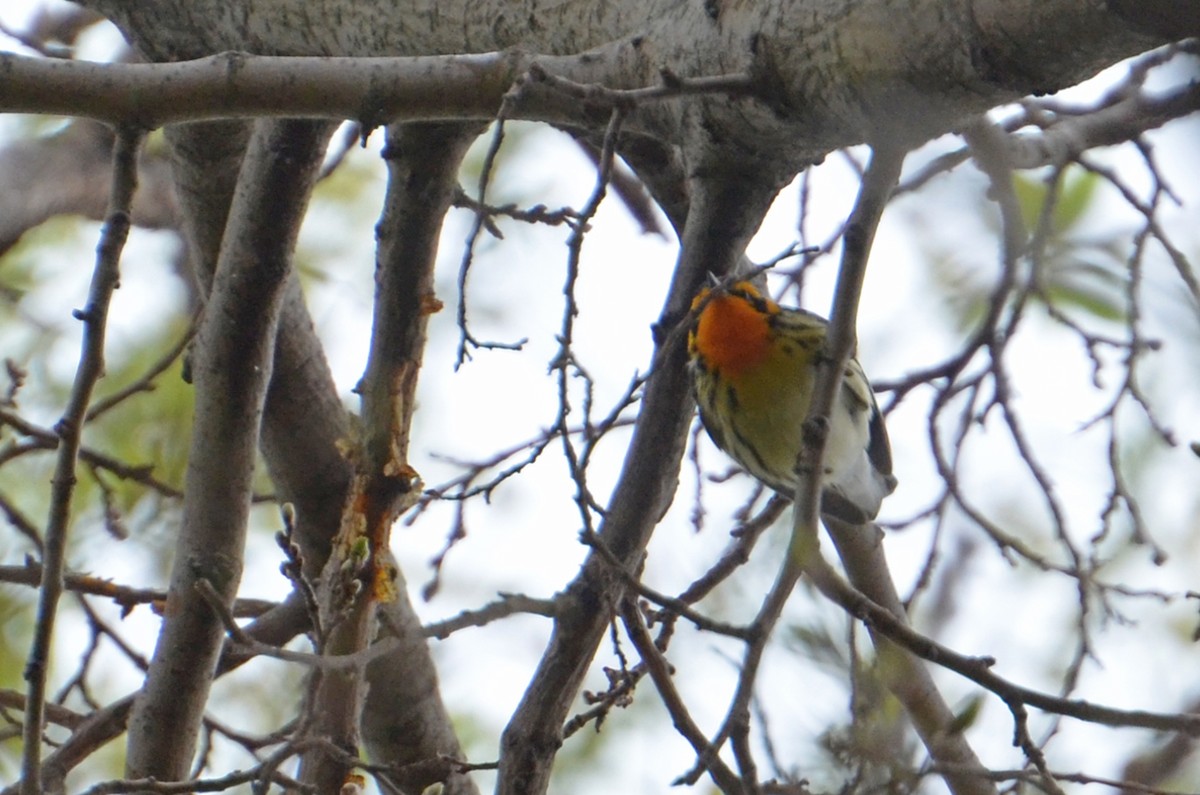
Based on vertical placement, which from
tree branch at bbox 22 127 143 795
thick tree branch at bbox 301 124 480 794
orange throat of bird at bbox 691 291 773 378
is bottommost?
tree branch at bbox 22 127 143 795

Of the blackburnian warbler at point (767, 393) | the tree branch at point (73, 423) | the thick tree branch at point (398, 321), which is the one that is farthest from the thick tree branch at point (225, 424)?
the blackburnian warbler at point (767, 393)

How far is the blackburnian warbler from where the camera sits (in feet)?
10.9

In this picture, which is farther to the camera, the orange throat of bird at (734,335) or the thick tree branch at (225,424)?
the orange throat of bird at (734,335)

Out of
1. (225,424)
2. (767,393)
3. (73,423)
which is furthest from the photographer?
(767,393)

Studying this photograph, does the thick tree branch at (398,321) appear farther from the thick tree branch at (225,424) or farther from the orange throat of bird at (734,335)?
the orange throat of bird at (734,335)

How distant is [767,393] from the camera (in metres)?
3.33

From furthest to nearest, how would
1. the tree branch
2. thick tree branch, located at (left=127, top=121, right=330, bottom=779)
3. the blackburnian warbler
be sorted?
1. the blackburnian warbler
2. thick tree branch, located at (left=127, top=121, right=330, bottom=779)
3. the tree branch

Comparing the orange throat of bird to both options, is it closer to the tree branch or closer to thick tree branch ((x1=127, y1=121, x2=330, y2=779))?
thick tree branch ((x1=127, y1=121, x2=330, y2=779))

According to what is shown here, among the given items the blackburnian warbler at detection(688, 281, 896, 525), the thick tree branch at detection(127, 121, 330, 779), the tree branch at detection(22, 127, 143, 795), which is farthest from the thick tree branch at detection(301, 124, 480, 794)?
the blackburnian warbler at detection(688, 281, 896, 525)

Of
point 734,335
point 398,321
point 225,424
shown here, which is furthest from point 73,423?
point 734,335

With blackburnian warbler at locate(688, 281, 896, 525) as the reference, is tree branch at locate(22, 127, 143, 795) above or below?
below

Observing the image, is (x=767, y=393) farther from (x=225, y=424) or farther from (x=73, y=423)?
(x=73, y=423)

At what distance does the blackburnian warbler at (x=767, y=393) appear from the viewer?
3.31m

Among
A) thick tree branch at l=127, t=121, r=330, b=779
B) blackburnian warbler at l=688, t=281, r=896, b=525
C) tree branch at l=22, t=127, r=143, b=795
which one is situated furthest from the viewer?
blackburnian warbler at l=688, t=281, r=896, b=525
